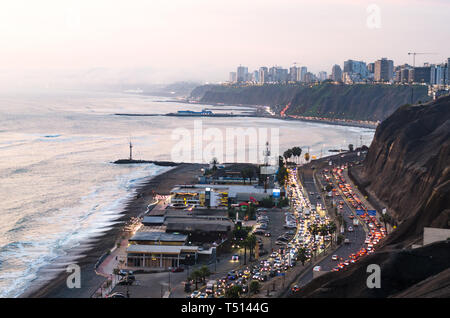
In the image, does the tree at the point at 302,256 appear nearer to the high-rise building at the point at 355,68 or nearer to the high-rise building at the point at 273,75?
the high-rise building at the point at 355,68

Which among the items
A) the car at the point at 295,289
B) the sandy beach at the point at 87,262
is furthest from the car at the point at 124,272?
the car at the point at 295,289

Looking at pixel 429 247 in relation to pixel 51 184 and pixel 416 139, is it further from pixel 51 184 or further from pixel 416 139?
Result: pixel 51 184

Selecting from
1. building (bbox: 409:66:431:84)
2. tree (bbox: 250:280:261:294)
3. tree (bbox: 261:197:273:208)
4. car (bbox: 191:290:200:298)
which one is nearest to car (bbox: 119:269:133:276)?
car (bbox: 191:290:200:298)

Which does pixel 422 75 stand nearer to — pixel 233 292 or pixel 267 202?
pixel 267 202

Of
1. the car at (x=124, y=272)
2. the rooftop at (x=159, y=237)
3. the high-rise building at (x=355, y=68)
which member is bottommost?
the car at (x=124, y=272)

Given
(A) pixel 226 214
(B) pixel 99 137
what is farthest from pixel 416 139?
(B) pixel 99 137

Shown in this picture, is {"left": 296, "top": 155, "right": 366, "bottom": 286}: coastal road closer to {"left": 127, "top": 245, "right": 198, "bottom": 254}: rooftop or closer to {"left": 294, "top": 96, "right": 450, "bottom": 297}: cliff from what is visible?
{"left": 294, "top": 96, "right": 450, "bottom": 297}: cliff
